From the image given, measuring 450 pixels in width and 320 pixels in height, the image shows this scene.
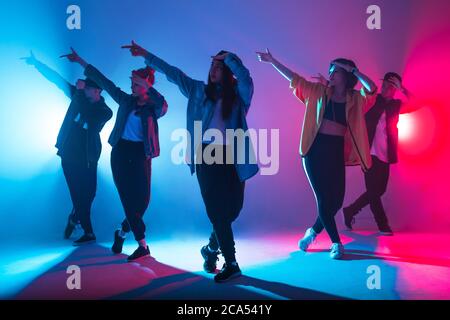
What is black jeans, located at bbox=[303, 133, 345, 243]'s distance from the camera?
3016 millimetres

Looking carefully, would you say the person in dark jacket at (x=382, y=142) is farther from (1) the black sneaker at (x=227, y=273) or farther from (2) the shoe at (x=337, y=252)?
(1) the black sneaker at (x=227, y=273)

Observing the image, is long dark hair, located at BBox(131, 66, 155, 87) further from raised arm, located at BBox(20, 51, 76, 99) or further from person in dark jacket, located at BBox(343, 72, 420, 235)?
person in dark jacket, located at BBox(343, 72, 420, 235)

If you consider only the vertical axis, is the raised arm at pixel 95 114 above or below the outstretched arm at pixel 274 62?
below

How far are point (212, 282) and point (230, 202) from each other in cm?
52

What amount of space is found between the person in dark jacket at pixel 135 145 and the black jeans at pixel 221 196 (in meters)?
0.72

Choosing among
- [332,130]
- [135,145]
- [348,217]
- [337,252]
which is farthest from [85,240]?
[348,217]

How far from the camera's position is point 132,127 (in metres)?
3.08

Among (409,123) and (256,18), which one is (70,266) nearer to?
(256,18)

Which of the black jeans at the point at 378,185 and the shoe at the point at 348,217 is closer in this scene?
the black jeans at the point at 378,185

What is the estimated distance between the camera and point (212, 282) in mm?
2477

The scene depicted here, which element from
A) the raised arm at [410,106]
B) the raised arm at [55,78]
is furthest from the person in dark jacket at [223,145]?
the raised arm at [410,106]

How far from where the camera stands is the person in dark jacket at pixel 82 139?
3.68 metres

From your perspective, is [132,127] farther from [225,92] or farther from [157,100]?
[225,92]

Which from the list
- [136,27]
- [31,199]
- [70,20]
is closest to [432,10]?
[136,27]
